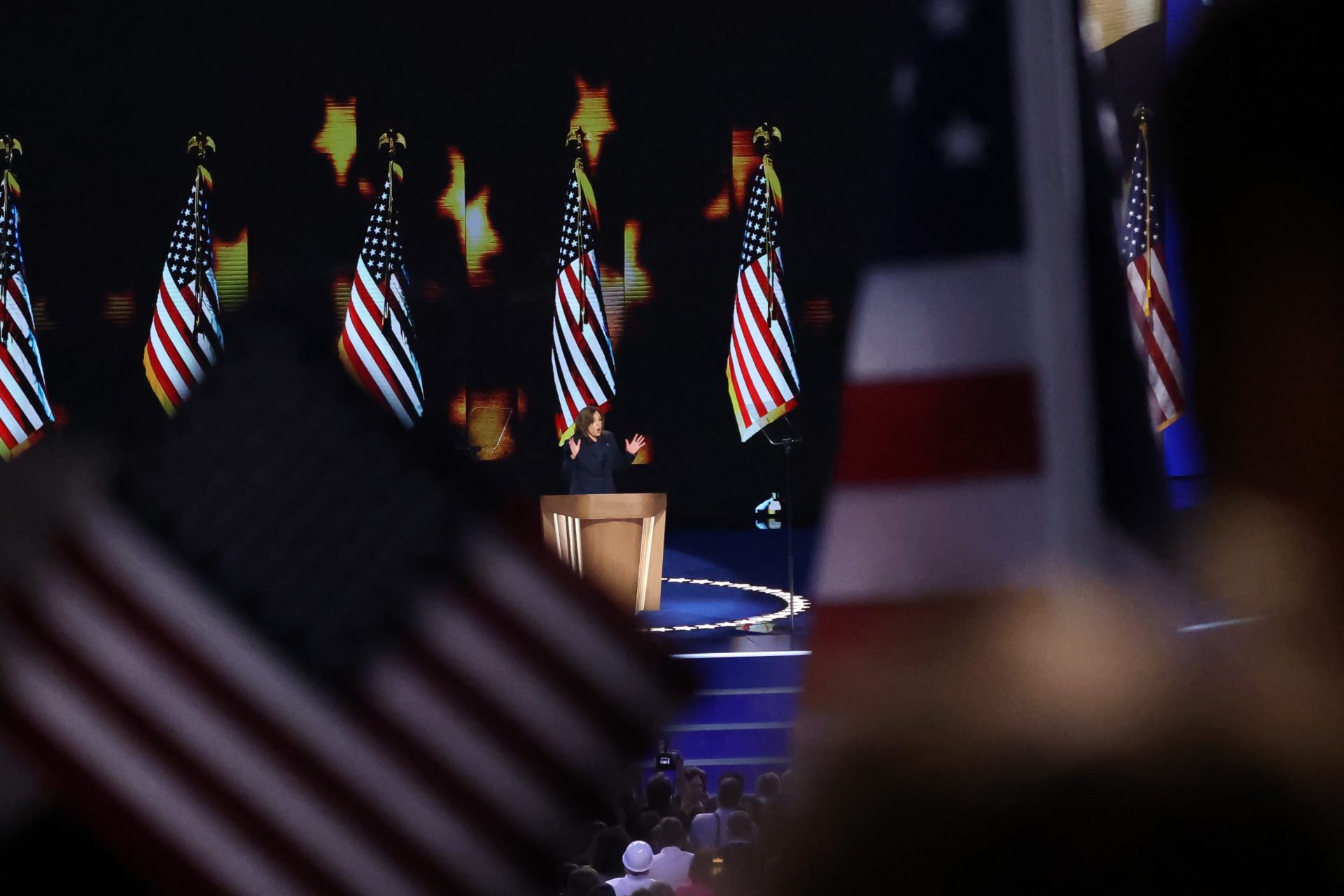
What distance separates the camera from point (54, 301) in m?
8.19

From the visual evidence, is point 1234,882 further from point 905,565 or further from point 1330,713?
point 905,565

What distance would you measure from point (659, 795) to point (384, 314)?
6068mm

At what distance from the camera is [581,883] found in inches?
71.6

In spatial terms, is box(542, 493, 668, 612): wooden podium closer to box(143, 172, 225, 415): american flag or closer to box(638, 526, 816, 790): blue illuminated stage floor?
box(638, 526, 816, 790): blue illuminated stage floor

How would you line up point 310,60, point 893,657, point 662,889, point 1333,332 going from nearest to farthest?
point 1333,332 < point 893,657 < point 662,889 < point 310,60

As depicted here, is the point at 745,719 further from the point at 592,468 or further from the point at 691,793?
the point at 592,468

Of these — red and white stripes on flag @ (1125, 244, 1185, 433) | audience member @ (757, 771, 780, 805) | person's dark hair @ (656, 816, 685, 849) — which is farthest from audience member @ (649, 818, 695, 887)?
red and white stripes on flag @ (1125, 244, 1185, 433)

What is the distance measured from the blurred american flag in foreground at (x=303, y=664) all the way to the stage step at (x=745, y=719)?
2720 mm

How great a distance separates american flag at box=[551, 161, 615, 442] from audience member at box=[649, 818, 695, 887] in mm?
6111

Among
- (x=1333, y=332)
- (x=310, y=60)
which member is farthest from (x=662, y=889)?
(x=310, y=60)

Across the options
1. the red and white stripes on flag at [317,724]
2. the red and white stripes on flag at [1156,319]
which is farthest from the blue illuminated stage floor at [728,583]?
the red and white stripes on flag at [317,724]

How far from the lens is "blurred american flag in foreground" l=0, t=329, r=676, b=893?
0.59 m

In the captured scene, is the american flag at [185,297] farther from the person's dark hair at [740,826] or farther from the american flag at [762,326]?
the person's dark hair at [740,826]

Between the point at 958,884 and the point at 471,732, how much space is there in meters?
0.29
